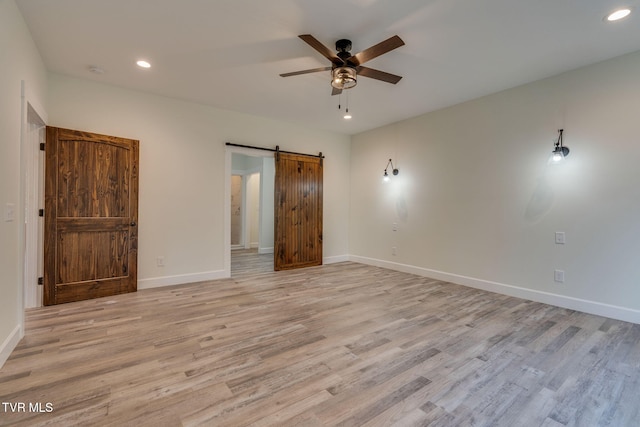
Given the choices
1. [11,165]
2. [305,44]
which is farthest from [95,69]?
[305,44]

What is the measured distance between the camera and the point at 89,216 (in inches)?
142

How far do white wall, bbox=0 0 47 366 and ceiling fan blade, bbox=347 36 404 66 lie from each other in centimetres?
274

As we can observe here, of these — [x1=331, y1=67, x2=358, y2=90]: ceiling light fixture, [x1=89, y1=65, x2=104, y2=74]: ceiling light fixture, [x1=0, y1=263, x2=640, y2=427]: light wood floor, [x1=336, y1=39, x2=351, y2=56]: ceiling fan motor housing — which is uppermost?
[x1=89, y1=65, x2=104, y2=74]: ceiling light fixture

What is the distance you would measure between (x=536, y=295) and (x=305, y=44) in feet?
13.5

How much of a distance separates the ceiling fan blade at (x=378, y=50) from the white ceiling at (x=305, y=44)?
244 mm

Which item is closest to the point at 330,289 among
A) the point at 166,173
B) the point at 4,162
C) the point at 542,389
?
the point at 542,389

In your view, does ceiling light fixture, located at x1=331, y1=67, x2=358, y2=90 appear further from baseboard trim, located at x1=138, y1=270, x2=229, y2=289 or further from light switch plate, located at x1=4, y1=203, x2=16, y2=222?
baseboard trim, located at x1=138, y1=270, x2=229, y2=289

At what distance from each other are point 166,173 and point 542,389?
484 cm

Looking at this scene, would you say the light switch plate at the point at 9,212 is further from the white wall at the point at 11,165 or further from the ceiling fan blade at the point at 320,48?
the ceiling fan blade at the point at 320,48

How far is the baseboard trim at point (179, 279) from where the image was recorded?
4123 mm

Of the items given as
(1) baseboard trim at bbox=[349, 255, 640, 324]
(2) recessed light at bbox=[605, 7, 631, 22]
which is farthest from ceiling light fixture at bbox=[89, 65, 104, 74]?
(1) baseboard trim at bbox=[349, 255, 640, 324]

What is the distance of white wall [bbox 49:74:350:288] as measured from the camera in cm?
377

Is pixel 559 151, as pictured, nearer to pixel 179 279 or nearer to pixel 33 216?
pixel 179 279

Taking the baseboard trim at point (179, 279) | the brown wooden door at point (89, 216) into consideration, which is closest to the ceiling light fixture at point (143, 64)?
the brown wooden door at point (89, 216)
